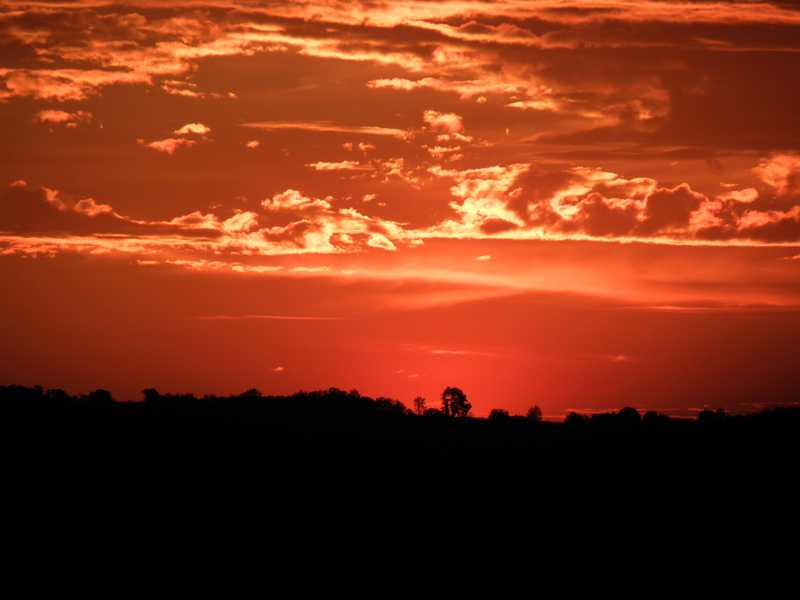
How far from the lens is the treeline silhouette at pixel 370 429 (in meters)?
120

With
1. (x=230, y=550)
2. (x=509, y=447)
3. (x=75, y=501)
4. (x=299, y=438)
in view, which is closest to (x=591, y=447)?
(x=509, y=447)

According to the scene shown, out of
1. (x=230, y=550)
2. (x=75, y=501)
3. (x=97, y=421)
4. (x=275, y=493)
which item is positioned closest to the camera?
(x=230, y=550)

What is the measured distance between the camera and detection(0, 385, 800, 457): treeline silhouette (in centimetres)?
11950

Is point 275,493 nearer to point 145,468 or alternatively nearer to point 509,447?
point 145,468

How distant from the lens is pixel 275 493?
104750mm

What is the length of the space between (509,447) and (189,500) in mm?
41154

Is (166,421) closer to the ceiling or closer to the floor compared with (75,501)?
closer to the ceiling

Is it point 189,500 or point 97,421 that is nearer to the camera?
point 189,500

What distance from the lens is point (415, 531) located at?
97.1 meters

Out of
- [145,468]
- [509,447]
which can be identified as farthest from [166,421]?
[509,447]

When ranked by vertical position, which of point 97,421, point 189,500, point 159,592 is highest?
point 97,421

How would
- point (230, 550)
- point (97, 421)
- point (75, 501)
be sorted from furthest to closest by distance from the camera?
point (97, 421) → point (75, 501) → point (230, 550)

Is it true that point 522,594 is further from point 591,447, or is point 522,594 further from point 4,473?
point 4,473

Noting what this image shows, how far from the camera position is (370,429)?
142000 mm
